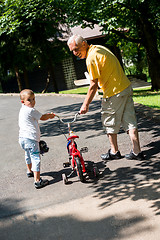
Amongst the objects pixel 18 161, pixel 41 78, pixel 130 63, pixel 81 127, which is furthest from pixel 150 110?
pixel 130 63

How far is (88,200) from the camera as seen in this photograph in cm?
394

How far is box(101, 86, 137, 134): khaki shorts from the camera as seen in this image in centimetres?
494

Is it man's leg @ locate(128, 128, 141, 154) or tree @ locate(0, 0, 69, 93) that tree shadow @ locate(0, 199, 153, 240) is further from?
tree @ locate(0, 0, 69, 93)

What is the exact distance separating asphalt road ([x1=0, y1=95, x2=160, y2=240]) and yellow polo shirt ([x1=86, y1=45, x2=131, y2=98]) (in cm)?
127

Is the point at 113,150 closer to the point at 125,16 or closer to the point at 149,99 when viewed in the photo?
the point at 149,99

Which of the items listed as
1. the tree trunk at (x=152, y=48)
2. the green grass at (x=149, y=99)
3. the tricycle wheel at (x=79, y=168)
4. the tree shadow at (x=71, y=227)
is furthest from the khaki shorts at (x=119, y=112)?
the tree trunk at (x=152, y=48)

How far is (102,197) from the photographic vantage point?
3959 mm

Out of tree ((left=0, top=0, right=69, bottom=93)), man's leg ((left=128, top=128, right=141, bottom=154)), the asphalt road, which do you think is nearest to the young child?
the asphalt road

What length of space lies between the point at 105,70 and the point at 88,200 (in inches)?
80.0

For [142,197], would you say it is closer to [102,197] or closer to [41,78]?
[102,197]

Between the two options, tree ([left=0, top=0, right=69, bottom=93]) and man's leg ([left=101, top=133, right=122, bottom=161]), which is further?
tree ([left=0, top=0, right=69, bottom=93])

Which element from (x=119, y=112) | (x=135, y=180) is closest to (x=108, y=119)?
(x=119, y=112)

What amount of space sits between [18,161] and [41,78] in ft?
89.7

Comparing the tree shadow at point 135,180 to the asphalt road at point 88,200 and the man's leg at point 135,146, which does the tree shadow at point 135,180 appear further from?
the man's leg at point 135,146
